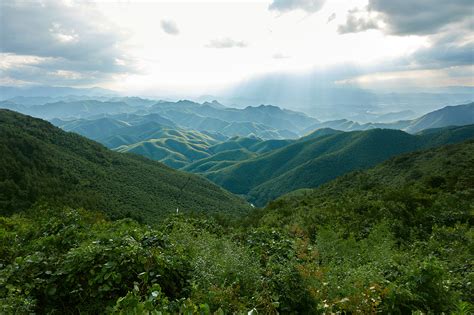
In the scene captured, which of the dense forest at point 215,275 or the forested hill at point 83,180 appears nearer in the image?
the dense forest at point 215,275

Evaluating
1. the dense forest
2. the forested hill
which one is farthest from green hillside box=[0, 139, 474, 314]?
the forested hill

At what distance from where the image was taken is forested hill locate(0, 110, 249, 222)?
78500mm

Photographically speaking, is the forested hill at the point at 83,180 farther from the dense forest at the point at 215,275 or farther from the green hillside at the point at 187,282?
the green hillside at the point at 187,282

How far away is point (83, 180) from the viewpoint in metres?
98.6

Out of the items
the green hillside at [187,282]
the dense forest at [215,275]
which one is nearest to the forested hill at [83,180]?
the dense forest at [215,275]

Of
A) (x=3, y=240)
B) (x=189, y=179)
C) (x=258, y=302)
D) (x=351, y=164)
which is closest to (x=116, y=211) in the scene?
(x=189, y=179)

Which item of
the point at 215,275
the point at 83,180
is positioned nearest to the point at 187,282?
the point at 215,275

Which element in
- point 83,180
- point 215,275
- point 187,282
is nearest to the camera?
point 187,282

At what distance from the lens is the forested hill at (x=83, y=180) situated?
78.5 m

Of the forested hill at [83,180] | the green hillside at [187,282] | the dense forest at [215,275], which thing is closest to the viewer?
the green hillside at [187,282]

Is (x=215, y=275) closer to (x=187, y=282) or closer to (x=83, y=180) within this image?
(x=187, y=282)

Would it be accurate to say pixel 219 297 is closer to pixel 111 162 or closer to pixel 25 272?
pixel 25 272

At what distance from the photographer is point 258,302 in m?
6.53

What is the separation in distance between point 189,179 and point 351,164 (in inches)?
4556
